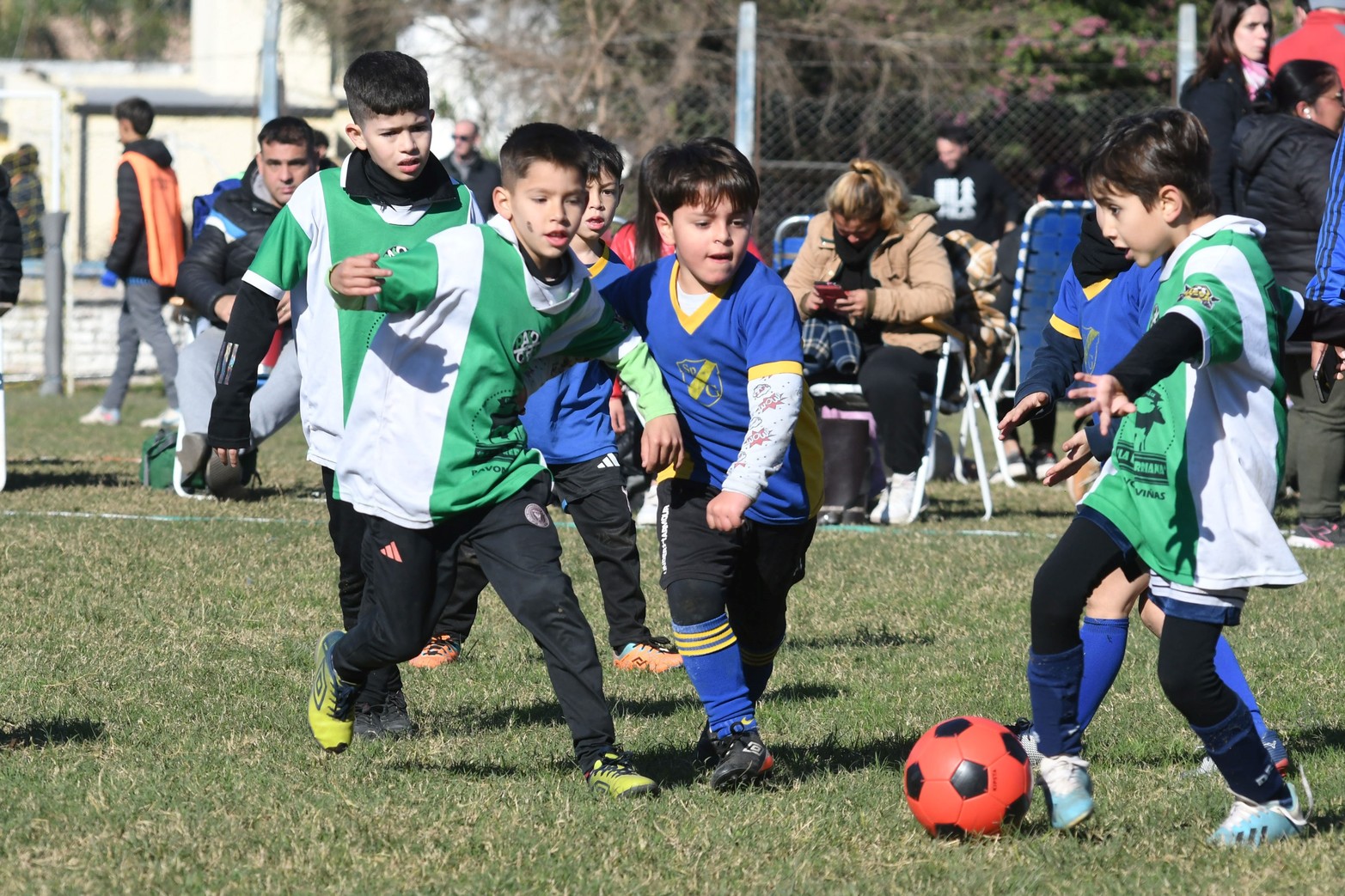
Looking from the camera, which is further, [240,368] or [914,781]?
[240,368]

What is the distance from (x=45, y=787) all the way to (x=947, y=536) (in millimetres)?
5376

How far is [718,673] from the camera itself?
14.1ft

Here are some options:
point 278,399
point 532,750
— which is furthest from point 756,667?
point 278,399

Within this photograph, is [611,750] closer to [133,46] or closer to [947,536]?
[947,536]

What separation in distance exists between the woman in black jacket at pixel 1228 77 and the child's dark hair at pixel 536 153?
5.37 meters

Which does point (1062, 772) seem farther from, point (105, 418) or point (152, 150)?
point (105, 418)

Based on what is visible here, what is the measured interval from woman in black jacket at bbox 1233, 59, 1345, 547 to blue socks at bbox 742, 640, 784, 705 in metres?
3.73

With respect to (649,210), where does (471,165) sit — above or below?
above

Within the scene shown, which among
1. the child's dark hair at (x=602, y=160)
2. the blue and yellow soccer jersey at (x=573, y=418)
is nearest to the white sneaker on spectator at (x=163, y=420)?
the blue and yellow soccer jersey at (x=573, y=418)

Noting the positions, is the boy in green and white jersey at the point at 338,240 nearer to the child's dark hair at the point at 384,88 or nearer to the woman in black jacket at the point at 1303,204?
the child's dark hair at the point at 384,88

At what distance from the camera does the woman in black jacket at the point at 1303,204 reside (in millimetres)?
7875

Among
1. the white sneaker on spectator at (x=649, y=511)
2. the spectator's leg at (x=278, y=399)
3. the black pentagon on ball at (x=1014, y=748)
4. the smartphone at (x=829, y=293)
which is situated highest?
the smartphone at (x=829, y=293)

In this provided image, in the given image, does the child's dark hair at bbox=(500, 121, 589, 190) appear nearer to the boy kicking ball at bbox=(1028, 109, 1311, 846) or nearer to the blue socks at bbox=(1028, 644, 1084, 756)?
the boy kicking ball at bbox=(1028, 109, 1311, 846)

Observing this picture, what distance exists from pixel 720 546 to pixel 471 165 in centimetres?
1089
